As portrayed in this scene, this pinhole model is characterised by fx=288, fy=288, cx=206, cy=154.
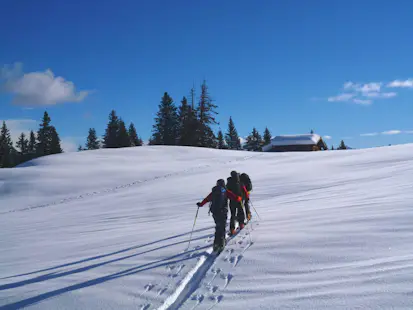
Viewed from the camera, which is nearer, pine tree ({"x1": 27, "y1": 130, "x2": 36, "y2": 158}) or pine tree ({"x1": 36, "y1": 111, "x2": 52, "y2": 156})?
pine tree ({"x1": 36, "y1": 111, "x2": 52, "y2": 156})

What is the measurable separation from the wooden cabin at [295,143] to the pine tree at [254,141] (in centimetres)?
1637

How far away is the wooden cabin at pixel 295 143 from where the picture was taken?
51344 mm

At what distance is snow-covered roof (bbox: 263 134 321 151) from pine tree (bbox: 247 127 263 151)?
16.7 metres

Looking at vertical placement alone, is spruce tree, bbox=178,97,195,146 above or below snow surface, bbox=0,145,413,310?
above

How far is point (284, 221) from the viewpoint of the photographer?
8.36 meters

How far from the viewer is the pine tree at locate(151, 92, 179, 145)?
54906mm

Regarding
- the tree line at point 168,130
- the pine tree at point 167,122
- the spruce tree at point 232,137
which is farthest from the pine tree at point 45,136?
the spruce tree at point 232,137

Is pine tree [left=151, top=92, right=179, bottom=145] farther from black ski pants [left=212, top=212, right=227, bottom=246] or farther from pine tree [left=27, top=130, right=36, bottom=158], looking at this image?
black ski pants [left=212, top=212, right=227, bottom=246]

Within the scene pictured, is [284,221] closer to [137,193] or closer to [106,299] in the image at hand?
[106,299]

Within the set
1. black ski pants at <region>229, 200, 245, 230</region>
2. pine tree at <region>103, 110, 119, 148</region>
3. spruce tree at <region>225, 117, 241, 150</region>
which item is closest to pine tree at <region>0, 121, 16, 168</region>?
pine tree at <region>103, 110, 119, 148</region>

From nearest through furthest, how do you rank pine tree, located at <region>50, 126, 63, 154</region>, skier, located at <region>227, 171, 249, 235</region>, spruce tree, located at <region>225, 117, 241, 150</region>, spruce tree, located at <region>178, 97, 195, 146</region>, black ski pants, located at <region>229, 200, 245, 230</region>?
skier, located at <region>227, 171, 249, 235</region>
black ski pants, located at <region>229, 200, 245, 230</region>
spruce tree, located at <region>178, 97, 195, 146</region>
pine tree, located at <region>50, 126, 63, 154</region>
spruce tree, located at <region>225, 117, 241, 150</region>

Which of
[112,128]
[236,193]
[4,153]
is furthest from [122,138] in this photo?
[236,193]

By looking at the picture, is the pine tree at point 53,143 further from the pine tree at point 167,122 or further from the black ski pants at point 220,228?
the black ski pants at point 220,228

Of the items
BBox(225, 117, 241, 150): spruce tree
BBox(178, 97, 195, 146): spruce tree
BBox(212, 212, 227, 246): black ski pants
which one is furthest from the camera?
BBox(225, 117, 241, 150): spruce tree
